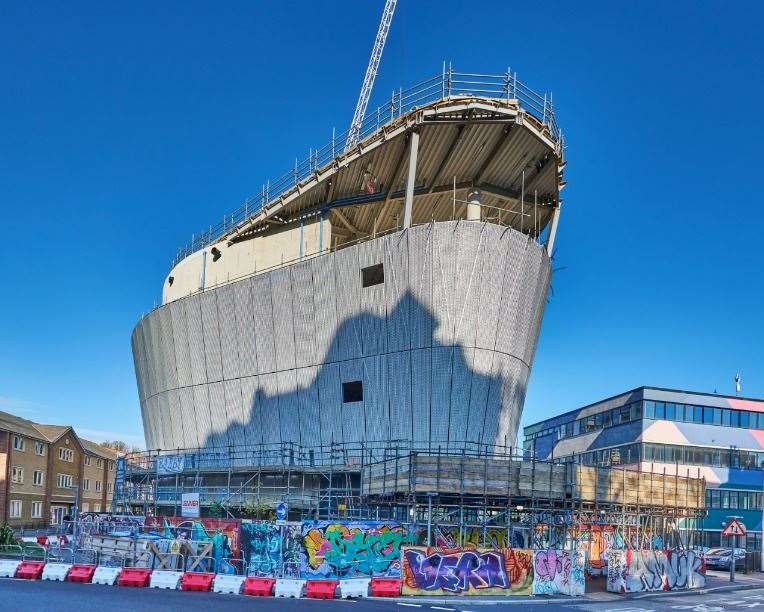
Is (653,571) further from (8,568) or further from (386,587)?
(8,568)

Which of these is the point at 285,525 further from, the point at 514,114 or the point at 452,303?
the point at 514,114

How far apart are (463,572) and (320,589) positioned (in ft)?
13.4

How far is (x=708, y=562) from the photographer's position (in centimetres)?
4225

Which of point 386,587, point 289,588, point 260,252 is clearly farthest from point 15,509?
point 386,587

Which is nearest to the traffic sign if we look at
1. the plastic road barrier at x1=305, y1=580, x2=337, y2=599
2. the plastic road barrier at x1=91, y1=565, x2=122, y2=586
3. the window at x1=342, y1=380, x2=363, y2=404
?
the window at x1=342, y1=380, x2=363, y2=404

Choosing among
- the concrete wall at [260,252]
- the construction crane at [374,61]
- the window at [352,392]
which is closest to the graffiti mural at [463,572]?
the window at [352,392]

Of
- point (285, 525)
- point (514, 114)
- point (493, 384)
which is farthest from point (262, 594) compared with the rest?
point (514, 114)

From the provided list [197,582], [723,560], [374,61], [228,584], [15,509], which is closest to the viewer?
[228,584]

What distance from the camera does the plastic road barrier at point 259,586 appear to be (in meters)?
21.7

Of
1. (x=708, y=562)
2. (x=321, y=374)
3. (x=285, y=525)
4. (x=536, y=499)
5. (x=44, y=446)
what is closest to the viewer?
(x=285, y=525)

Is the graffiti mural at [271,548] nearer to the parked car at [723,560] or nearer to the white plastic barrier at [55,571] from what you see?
the white plastic barrier at [55,571]

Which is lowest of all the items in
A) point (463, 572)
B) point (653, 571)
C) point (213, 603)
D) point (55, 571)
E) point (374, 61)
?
point (653, 571)

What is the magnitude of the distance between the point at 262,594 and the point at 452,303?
16.9 m

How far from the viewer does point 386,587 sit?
21.5 m
